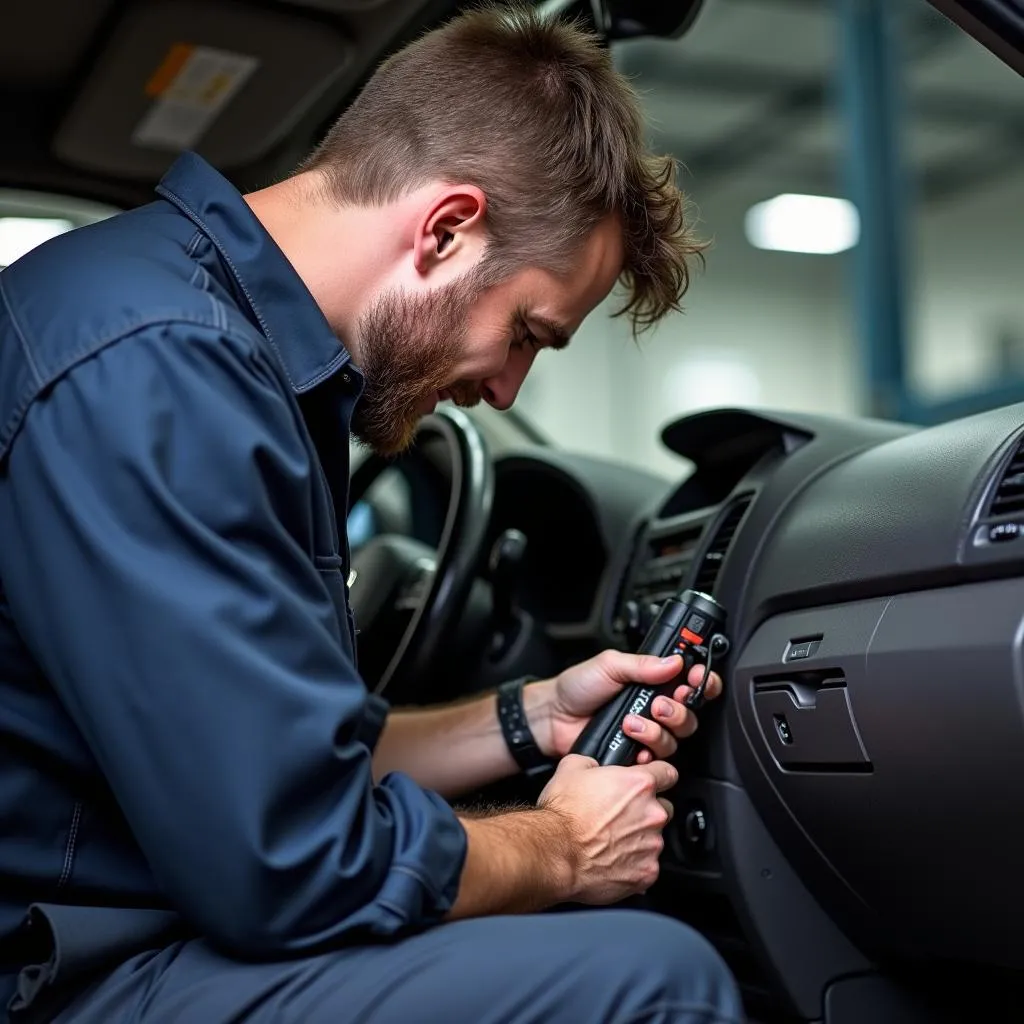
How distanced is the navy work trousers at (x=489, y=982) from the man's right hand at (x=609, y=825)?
190 mm

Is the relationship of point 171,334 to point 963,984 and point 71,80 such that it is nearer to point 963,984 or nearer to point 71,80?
point 71,80

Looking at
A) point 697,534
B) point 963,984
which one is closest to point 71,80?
point 697,534

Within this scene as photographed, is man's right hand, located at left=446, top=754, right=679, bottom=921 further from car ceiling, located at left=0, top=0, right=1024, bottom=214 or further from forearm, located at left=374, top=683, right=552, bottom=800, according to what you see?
car ceiling, located at left=0, top=0, right=1024, bottom=214

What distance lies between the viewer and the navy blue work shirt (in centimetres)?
82

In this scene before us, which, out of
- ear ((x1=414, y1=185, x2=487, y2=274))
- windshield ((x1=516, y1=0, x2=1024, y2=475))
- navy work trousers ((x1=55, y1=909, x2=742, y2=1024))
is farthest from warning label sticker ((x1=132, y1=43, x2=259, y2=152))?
windshield ((x1=516, y1=0, x2=1024, y2=475))

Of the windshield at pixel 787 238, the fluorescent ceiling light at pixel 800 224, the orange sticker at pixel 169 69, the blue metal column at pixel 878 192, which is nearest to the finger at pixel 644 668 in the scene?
the orange sticker at pixel 169 69

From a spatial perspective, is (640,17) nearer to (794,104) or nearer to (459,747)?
(459,747)

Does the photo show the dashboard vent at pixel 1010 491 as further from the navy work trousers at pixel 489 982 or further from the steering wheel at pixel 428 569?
the steering wheel at pixel 428 569

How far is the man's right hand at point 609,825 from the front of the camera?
1086 millimetres

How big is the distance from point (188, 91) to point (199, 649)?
3.51ft

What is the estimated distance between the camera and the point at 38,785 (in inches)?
36.5

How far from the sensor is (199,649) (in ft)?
2.67

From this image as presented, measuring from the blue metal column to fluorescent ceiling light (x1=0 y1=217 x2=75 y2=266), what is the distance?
3.17m

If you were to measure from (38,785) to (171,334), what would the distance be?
0.32 m
